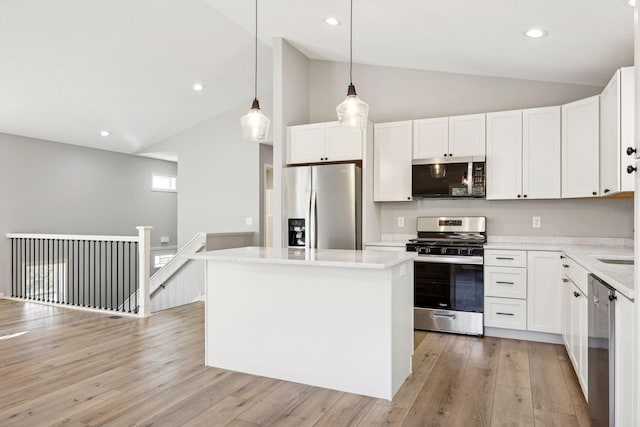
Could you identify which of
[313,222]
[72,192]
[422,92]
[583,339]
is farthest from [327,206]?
[72,192]

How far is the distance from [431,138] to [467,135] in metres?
0.37

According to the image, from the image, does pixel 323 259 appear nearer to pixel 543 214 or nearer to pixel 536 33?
pixel 536 33

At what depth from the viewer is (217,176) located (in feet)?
21.7

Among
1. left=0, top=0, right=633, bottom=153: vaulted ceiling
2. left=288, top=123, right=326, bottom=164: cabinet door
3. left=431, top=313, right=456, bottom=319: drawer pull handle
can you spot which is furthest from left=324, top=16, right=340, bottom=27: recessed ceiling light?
left=431, top=313, right=456, bottom=319: drawer pull handle

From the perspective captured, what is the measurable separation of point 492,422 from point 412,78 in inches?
149

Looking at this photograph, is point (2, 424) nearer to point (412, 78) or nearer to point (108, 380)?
point (108, 380)

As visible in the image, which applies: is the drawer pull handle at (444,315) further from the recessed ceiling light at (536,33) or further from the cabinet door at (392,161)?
the recessed ceiling light at (536,33)

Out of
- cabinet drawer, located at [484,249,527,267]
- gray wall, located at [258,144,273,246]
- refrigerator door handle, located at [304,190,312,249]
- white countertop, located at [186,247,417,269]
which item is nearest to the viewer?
white countertop, located at [186,247,417,269]

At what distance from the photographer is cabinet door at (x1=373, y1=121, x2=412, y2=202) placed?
186 inches

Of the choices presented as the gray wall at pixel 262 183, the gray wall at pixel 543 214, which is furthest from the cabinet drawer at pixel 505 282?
the gray wall at pixel 262 183

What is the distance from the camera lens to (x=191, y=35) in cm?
462

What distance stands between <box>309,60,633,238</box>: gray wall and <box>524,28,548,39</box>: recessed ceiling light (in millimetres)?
1161

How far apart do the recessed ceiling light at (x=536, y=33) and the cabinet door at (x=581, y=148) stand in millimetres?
823

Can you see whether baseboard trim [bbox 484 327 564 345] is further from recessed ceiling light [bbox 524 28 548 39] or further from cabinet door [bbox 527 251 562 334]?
recessed ceiling light [bbox 524 28 548 39]
